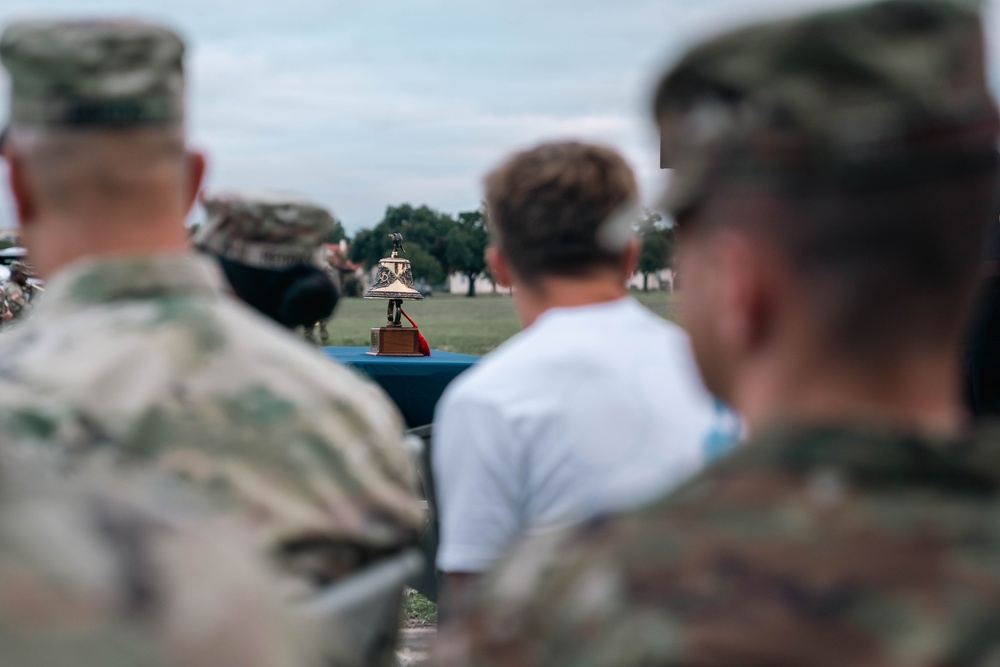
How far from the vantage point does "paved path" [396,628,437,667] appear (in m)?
5.11

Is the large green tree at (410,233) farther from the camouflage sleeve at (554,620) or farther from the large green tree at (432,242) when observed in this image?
the camouflage sleeve at (554,620)

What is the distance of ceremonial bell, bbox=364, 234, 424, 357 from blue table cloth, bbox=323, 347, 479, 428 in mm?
409

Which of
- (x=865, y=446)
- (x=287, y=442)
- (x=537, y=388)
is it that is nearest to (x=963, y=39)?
(x=865, y=446)

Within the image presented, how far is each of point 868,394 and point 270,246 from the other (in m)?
2.29

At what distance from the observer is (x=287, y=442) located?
171 cm

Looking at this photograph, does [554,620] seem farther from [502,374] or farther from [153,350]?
[502,374]

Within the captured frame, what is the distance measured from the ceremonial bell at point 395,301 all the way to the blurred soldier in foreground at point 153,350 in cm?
646

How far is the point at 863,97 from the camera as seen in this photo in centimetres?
103

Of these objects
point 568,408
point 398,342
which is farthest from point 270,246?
point 398,342

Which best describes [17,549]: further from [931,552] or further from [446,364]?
[446,364]

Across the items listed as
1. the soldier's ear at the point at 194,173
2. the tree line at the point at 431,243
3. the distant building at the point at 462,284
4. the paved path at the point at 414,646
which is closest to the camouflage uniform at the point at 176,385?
the soldier's ear at the point at 194,173

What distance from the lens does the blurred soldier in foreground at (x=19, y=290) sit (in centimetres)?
1134

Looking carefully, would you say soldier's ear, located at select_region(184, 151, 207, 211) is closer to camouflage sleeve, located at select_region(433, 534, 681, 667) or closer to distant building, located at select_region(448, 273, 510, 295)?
camouflage sleeve, located at select_region(433, 534, 681, 667)

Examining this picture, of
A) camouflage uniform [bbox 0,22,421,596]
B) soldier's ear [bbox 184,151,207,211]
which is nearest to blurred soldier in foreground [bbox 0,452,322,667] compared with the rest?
camouflage uniform [bbox 0,22,421,596]
